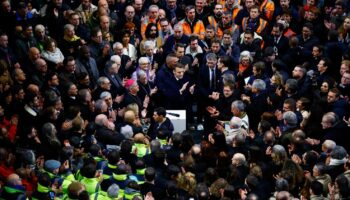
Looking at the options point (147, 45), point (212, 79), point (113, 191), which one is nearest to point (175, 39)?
point (147, 45)

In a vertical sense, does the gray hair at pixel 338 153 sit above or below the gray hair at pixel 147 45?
below

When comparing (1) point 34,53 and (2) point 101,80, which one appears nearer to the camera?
(2) point 101,80

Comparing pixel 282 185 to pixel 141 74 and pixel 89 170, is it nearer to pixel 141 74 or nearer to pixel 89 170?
pixel 89 170

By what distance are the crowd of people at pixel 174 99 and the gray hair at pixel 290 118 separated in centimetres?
2

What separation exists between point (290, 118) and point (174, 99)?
9.61ft

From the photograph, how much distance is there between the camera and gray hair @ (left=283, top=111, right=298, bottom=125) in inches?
659

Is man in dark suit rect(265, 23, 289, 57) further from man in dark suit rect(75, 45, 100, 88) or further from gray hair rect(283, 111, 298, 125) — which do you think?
man in dark suit rect(75, 45, 100, 88)

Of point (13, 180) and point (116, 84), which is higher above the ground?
point (116, 84)

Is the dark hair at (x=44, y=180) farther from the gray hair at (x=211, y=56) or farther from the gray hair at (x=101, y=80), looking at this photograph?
the gray hair at (x=211, y=56)

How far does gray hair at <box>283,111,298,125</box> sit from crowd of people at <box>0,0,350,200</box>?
0.06ft

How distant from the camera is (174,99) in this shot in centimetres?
1888

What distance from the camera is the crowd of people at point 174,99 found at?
15.2 meters

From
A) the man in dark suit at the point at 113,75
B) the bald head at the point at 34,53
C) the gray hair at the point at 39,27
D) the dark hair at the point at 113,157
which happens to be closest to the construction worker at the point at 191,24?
the man in dark suit at the point at 113,75

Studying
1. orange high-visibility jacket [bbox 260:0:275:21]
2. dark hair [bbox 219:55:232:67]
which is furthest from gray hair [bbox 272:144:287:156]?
orange high-visibility jacket [bbox 260:0:275:21]
